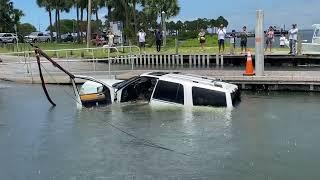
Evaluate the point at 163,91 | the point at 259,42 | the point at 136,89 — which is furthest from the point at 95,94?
the point at 259,42

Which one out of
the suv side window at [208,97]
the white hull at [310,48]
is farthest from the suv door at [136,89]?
the white hull at [310,48]

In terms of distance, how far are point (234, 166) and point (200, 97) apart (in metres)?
6.14

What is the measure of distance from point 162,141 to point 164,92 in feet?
11.6

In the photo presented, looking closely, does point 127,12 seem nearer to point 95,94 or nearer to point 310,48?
point 310,48

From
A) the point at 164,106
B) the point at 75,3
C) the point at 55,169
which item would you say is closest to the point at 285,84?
the point at 164,106

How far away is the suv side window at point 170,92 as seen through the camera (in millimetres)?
20766

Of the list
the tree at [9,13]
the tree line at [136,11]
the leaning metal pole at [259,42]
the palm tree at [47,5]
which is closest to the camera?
the leaning metal pole at [259,42]

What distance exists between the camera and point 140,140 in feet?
58.4

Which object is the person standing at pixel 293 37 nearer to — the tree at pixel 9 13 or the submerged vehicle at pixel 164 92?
the submerged vehicle at pixel 164 92

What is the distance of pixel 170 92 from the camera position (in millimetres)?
20859

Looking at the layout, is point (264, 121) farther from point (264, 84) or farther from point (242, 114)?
point (264, 84)

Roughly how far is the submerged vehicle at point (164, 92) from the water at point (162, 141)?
0.31 metres

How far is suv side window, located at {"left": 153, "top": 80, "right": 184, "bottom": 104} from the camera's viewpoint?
818 inches

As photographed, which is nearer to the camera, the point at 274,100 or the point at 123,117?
the point at 123,117
